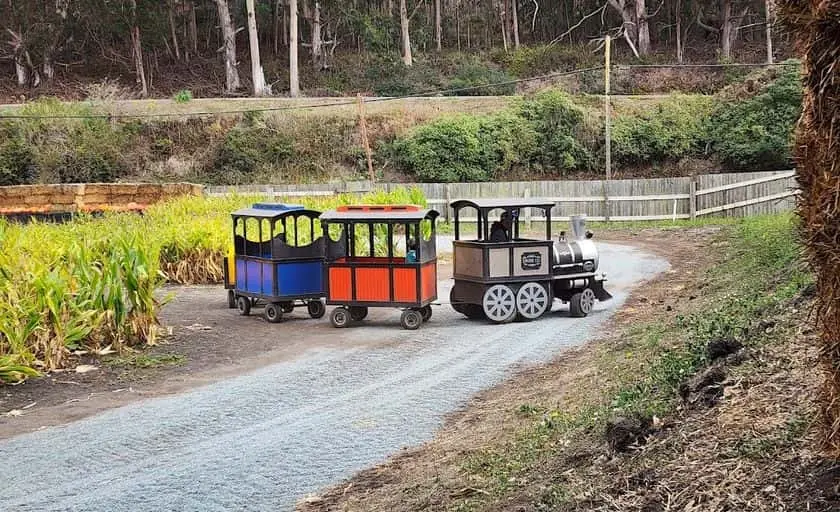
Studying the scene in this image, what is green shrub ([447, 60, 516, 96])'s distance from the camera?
51.1 metres

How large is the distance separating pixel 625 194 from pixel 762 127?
857cm

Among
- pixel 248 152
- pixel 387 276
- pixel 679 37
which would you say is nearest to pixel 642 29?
pixel 679 37

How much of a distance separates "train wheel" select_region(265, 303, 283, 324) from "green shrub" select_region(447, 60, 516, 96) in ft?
117

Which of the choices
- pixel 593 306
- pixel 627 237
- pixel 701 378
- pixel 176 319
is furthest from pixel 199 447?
pixel 627 237

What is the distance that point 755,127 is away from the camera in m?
37.7

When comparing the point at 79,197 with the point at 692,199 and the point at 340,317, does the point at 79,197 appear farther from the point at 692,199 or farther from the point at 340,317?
the point at 692,199

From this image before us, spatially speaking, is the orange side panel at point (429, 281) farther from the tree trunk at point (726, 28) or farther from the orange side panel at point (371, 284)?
the tree trunk at point (726, 28)

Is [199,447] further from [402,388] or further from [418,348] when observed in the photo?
[418,348]

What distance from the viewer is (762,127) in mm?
37656

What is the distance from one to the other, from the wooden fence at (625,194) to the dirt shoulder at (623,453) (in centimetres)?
2368

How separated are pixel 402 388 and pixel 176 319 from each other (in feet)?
19.9

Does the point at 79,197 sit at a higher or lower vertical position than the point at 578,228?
higher

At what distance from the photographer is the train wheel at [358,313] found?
1448cm

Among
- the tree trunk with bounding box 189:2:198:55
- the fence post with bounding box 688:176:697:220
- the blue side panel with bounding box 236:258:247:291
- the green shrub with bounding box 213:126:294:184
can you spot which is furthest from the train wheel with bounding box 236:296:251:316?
the tree trunk with bounding box 189:2:198:55
